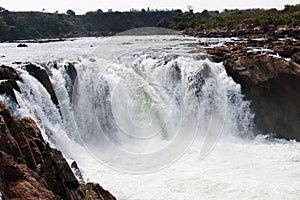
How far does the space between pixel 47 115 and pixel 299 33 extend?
66.4 ft

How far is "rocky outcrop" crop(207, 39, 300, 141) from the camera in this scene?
12.2 m

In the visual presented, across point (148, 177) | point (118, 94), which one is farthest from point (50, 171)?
point (118, 94)

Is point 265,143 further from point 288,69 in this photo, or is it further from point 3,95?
point 3,95

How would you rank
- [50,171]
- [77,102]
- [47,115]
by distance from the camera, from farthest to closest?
[77,102], [47,115], [50,171]

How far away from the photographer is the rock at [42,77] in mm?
11102

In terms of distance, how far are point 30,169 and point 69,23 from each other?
59.5 meters

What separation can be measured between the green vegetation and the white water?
1965 centimetres

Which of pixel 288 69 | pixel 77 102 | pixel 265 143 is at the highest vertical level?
pixel 288 69

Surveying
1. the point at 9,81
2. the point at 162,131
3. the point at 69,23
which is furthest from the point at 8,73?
the point at 69,23

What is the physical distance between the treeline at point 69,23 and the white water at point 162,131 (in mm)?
34770

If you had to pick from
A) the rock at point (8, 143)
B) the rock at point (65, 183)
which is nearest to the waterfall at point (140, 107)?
the rock at point (65, 183)

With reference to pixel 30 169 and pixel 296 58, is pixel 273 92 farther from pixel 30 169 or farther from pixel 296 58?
pixel 30 169

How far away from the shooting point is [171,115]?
12.7 metres

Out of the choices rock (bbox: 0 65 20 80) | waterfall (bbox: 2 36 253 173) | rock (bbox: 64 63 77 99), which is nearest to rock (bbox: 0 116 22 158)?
waterfall (bbox: 2 36 253 173)
